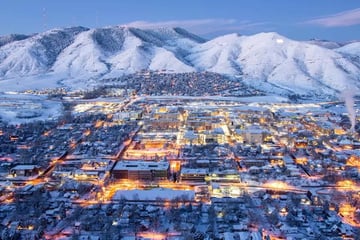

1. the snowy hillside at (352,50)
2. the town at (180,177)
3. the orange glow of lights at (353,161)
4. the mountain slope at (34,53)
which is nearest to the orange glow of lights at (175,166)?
the town at (180,177)

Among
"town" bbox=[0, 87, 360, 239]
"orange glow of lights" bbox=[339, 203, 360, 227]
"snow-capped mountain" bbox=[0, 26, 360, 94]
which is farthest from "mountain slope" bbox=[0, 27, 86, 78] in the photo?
"orange glow of lights" bbox=[339, 203, 360, 227]

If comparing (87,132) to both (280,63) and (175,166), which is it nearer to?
(175,166)

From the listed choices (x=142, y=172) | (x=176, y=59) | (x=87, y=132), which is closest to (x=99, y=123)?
(x=87, y=132)

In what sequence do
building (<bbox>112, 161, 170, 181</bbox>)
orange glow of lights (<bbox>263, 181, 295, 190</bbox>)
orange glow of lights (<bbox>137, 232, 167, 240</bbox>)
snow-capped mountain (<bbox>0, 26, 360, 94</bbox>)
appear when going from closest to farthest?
orange glow of lights (<bbox>137, 232, 167, 240</bbox>) → orange glow of lights (<bbox>263, 181, 295, 190</bbox>) → building (<bbox>112, 161, 170, 181</bbox>) → snow-capped mountain (<bbox>0, 26, 360, 94</bbox>)

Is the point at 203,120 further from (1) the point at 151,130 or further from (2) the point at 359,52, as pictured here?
(2) the point at 359,52

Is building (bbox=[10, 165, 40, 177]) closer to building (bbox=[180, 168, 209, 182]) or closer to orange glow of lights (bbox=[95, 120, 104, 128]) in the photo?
building (bbox=[180, 168, 209, 182])

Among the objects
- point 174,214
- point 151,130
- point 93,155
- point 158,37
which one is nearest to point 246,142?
point 151,130
